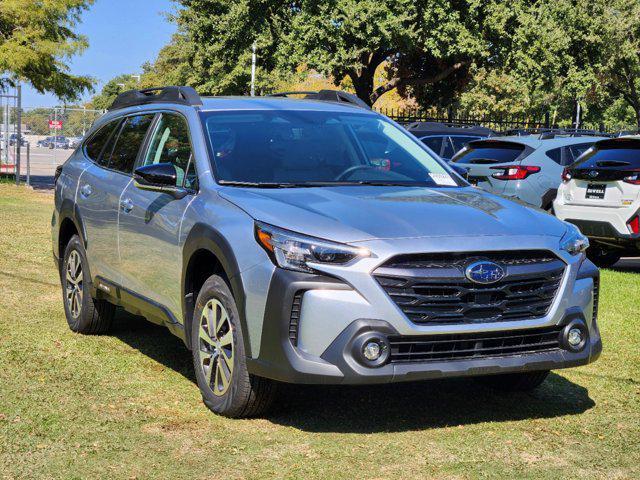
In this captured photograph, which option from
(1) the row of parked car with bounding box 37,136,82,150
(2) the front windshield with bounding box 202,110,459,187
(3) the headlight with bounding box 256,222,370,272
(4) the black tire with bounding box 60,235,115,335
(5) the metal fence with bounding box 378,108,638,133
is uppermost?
(2) the front windshield with bounding box 202,110,459,187

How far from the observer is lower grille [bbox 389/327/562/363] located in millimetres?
4742

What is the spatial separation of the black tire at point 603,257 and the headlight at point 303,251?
914 centimetres

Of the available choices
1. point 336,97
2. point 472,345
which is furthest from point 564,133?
point 472,345

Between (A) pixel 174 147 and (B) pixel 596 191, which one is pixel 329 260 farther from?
(B) pixel 596 191

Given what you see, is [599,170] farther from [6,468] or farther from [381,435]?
[6,468]

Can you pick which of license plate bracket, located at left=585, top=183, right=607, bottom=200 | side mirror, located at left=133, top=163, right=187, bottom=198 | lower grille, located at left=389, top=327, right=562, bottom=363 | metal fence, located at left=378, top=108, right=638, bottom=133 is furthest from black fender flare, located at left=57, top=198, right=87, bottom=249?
metal fence, located at left=378, top=108, right=638, bottom=133

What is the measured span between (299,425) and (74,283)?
3.18m

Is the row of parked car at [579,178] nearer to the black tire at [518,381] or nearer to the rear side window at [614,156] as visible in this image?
the rear side window at [614,156]

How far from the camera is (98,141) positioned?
25.9ft

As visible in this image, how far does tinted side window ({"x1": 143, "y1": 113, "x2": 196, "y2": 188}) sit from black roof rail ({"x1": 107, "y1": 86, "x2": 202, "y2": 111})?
13 centimetres

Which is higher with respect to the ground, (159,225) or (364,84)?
(159,225)

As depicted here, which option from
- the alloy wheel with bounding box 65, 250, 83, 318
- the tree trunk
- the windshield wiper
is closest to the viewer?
the windshield wiper

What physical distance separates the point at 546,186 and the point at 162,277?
9.70 metres

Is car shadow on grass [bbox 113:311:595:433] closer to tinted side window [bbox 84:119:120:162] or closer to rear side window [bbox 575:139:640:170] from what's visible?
tinted side window [bbox 84:119:120:162]
